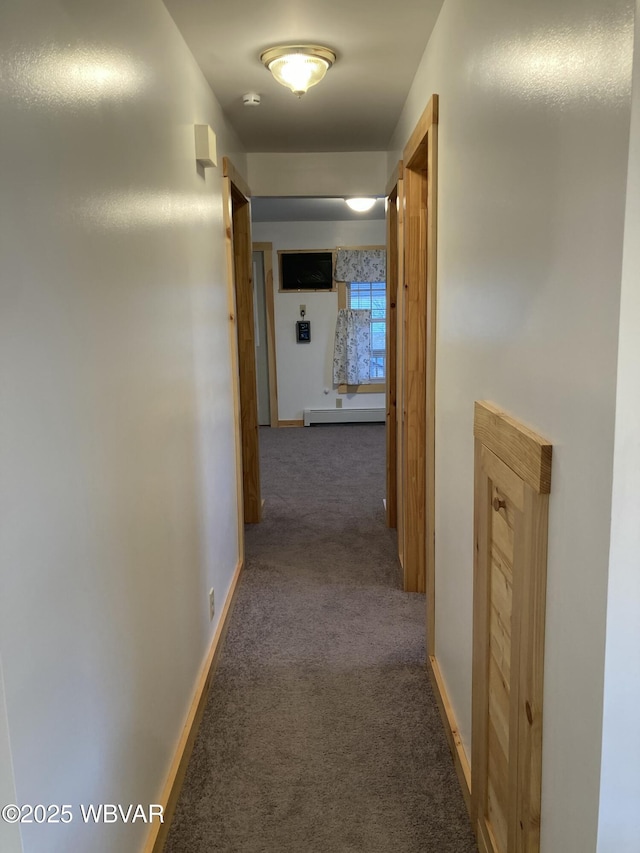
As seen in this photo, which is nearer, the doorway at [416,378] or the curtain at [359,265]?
the doorway at [416,378]

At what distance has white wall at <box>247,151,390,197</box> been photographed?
417 centimetres

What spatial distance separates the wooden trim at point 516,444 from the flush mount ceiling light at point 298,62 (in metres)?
1.55

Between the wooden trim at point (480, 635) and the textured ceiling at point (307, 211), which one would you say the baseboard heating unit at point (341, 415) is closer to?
the textured ceiling at point (307, 211)

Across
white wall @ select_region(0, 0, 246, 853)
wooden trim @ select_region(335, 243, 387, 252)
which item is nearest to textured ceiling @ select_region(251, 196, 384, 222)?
wooden trim @ select_region(335, 243, 387, 252)

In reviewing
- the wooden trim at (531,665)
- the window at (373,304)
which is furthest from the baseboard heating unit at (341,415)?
the wooden trim at (531,665)

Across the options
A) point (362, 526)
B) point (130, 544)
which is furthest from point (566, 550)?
point (362, 526)

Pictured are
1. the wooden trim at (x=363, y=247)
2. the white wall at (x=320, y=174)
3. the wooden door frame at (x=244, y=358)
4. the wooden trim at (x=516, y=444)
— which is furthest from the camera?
the wooden trim at (x=363, y=247)

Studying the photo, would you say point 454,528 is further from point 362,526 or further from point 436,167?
point 362,526

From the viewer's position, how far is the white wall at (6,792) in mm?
929

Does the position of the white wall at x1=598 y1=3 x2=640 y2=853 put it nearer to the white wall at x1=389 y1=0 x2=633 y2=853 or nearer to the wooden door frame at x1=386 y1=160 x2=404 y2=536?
the white wall at x1=389 y1=0 x2=633 y2=853

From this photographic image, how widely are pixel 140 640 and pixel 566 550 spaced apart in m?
1.05

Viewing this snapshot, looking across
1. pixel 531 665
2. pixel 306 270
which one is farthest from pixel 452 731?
pixel 306 270

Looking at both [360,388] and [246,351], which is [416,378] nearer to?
[246,351]

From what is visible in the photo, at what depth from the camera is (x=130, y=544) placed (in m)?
1.54
